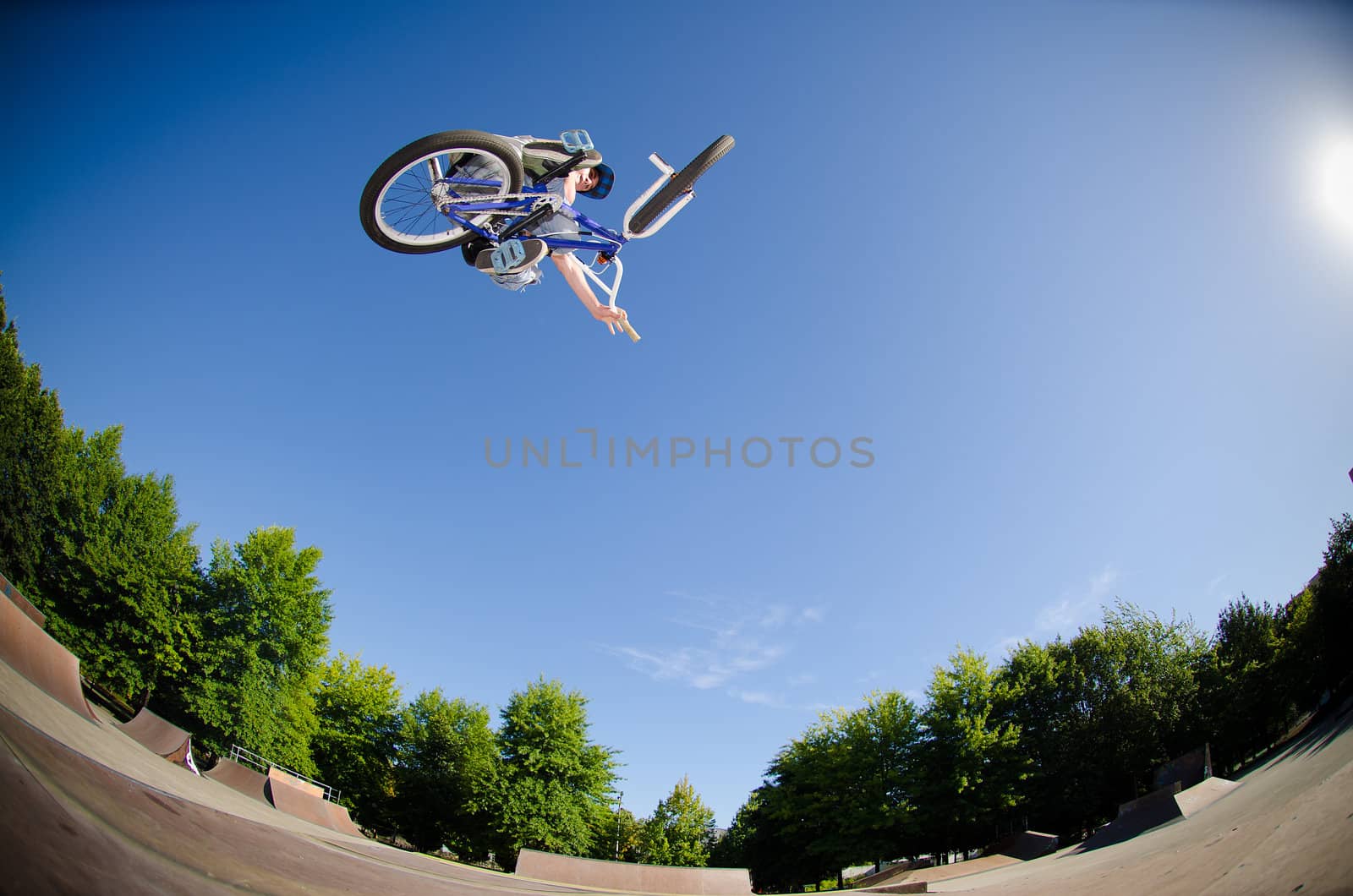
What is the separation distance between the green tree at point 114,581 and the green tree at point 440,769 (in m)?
12.7

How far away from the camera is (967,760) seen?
24953 mm

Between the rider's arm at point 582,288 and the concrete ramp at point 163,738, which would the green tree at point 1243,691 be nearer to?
the rider's arm at point 582,288

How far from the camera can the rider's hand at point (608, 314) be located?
18.7ft

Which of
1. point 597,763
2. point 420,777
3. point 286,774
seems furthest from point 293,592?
point 597,763

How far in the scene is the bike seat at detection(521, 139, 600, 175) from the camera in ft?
18.5

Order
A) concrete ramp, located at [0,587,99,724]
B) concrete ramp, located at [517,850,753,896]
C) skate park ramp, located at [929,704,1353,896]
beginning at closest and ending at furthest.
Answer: skate park ramp, located at [929,704,1353,896], concrete ramp, located at [0,587,99,724], concrete ramp, located at [517,850,753,896]

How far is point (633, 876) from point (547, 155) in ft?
61.5

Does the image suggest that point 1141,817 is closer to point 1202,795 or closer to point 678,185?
point 1202,795

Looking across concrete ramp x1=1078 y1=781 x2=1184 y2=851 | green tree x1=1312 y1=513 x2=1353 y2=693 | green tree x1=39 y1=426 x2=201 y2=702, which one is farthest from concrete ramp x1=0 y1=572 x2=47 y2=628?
green tree x1=39 y1=426 x2=201 y2=702

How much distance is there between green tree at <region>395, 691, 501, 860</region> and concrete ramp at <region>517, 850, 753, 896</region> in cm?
1575

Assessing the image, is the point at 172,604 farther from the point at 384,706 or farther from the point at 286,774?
the point at 384,706

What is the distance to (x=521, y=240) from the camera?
5.45 metres

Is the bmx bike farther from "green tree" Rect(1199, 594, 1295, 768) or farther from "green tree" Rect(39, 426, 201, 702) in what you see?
"green tree" Rect(39, 426, 201, 702)

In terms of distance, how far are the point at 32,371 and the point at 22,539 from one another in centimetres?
648
